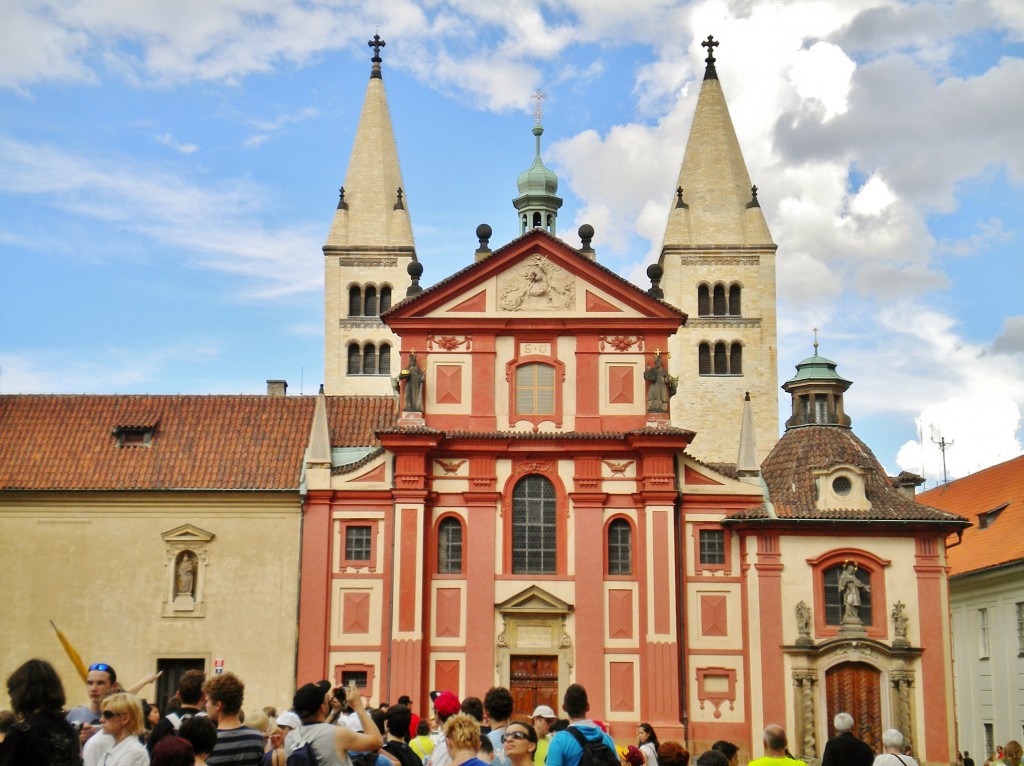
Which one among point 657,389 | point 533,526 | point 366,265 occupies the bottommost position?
point 533,526

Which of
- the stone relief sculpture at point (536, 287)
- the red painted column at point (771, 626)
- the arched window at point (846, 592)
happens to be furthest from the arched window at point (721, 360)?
the red painted column at point (771, 626)

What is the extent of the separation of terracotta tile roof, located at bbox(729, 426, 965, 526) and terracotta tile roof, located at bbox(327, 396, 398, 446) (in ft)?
36.5

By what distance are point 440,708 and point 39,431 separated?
30.0 meters

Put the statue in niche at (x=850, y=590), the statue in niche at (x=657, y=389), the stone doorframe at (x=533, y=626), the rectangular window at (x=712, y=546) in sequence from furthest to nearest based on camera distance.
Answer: the statue in niche at (x=657, y=389)
the rectangular window at (x=712, y=546)
the statue in niche at (x=850, y=590)
the stone doorframe at (x=533, y=626)

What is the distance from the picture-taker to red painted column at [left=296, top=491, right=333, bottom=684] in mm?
37344

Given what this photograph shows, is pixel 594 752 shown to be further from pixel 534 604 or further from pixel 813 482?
pixel 813 482

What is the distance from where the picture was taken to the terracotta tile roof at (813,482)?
38.2 meters

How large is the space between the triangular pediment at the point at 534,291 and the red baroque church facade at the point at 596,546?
0.06 m

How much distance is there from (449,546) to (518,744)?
27.6 metres

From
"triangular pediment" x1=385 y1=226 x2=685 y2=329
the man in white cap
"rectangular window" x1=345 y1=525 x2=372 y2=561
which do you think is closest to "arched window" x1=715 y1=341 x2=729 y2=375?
"triangular pediment" x1=385 y1=226 x2=685 y2=329

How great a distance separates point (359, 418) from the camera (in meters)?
42.7

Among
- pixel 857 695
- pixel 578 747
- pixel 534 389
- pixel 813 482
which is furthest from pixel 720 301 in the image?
pixel 578 747

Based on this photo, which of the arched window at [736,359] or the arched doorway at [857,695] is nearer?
the arched doorway at [857,695]

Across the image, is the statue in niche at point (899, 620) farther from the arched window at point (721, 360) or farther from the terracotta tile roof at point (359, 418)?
the arched window at point (721, 360)
